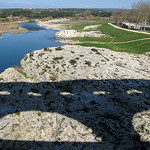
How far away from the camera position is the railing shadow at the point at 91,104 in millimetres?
13305

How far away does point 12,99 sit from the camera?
1925 cm

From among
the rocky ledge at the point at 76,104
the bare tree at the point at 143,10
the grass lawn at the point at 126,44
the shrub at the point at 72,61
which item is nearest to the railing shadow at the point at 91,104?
the rocky ledge at the point at 76,104

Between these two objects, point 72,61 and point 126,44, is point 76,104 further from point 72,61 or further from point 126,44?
point 126,44

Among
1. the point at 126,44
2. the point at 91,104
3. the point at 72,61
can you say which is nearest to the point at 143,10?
the point at 126,44

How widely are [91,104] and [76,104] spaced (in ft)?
6.45

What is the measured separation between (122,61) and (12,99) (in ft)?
72.0

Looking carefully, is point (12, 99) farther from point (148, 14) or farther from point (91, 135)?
point (148, 14)

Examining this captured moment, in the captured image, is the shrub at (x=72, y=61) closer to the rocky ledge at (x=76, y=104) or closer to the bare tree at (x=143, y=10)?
the rocky ledge at (x=76, y=104)

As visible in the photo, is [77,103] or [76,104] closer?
[76,104]

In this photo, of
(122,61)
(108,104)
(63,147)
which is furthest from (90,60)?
(63,147)

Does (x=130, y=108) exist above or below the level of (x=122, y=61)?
below

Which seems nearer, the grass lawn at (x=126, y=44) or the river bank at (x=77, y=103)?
the river bank at (x=77, y=103)

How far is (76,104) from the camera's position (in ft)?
60.2

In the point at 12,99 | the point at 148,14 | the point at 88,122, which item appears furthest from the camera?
the point at 148,14
